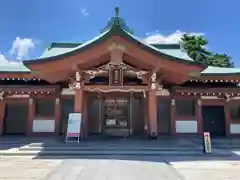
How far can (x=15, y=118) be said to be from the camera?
46.8 ft

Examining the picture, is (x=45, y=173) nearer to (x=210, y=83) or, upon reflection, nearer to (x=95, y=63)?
(x=95, y=63)

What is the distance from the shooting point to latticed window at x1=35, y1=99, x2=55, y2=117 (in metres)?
13.9

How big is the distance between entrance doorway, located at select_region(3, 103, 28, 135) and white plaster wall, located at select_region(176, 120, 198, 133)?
8021 millimetres

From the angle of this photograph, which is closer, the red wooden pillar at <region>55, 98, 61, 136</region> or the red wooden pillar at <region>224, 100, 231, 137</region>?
the red wooden pillar at <region>55, 98, 61, 136</region>

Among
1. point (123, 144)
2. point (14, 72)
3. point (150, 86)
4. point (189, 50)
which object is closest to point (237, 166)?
point (123, 144)

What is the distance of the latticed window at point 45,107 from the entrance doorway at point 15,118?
79 cm

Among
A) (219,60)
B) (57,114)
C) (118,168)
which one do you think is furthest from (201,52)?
(118,168)

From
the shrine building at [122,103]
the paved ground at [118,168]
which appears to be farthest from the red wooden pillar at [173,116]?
the paved ground at [118,168]

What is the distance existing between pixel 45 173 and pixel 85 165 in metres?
1.18

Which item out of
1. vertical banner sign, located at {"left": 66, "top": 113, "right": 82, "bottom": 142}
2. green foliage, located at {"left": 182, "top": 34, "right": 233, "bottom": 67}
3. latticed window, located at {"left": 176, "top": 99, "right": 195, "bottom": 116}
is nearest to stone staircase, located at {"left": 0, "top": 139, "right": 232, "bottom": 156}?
vertical banner sign, located at {"left": 66, "top": 113, "right": 82, "bottom": 142}

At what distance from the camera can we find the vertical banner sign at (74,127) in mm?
10281

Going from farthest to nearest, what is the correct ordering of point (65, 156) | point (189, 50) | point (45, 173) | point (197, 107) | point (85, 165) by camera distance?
1. point (189, 50)
2. point (197, 107)
3. point (65, 156)
4. point (85, 165)
5. point (45, 173)

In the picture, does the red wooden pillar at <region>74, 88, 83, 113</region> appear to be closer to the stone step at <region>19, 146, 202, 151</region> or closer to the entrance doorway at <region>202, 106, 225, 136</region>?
the stone step at <region>19, 146, 202, 151</region>

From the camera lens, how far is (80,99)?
1113 centimetres
